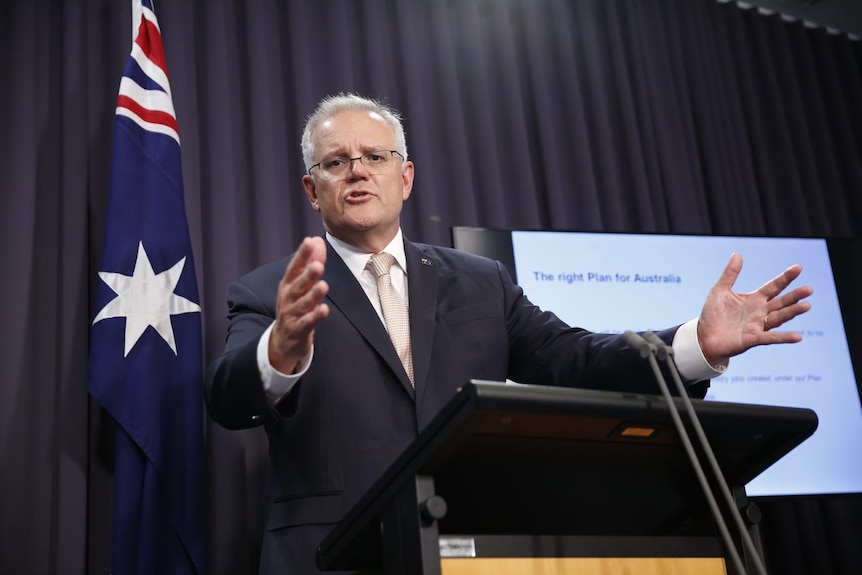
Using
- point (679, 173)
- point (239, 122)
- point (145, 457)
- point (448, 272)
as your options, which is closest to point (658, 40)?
point (679, 173)

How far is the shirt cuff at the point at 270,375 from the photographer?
64.7 inches

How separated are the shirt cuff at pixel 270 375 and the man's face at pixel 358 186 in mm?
798

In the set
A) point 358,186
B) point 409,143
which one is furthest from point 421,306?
point 409,143

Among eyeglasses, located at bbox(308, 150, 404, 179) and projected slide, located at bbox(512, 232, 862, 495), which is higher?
eyeglasses, located at bbox(308, 150, 404, 179)

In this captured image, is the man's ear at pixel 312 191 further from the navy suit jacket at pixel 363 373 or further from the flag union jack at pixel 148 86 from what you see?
the flag union jack at pixel 148 86

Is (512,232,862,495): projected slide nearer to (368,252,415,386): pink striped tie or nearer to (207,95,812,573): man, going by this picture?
(207,95,812,573): man

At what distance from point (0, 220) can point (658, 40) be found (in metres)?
3.11

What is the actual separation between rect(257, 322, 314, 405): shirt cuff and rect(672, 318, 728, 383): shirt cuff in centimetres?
71

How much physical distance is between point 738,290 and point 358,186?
185 cm

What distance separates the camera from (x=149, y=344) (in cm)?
273

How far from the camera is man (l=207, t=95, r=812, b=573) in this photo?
168cm

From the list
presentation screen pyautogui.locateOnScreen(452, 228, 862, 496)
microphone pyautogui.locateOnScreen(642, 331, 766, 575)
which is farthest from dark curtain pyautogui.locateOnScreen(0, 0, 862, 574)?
microphone pyautogui.locateOnScreen(642, 331, 766, 575)

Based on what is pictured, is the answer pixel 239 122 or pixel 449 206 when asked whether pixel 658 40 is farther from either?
pixel 239 122

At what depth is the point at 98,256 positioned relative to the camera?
119 inches
